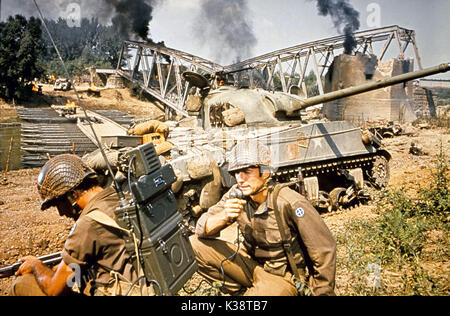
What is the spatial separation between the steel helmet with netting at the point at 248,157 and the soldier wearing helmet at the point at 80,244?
38.4 inches

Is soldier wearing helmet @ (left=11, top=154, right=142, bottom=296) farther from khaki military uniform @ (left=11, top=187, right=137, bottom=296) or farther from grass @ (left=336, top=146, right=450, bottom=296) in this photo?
grass @ (left=336, top=146, right=450, bottom=296)

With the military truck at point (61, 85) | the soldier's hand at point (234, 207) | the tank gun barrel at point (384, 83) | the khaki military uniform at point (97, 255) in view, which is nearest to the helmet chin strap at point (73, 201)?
the khaki military uniform at point (97, 255)

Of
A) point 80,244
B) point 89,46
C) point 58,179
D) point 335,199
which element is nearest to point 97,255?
point 80,244

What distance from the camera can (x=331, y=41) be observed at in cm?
1528

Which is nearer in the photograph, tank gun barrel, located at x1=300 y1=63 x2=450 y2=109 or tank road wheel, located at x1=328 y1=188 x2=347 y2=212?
tank gun barrel, located at x1=300 y1=63 x2=450 y2=109

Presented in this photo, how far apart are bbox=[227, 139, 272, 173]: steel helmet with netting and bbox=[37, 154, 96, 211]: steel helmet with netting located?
3.94 ft

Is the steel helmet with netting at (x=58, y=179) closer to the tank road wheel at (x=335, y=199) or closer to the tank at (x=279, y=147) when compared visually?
the tank at (x=279, y=147)

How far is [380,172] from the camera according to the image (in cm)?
748

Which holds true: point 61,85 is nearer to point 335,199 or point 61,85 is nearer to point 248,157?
point 335,199

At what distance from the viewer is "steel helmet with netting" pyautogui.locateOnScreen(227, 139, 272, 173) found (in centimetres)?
234

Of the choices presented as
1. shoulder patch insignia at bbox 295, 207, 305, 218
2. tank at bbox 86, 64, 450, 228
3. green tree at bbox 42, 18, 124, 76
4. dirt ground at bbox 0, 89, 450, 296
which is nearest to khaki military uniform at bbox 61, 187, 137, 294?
shoulder patch insignia at bbox 295, 207, 305, 218

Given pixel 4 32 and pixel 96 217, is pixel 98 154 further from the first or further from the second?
pixel 4 32

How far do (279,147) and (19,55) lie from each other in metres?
23.7
